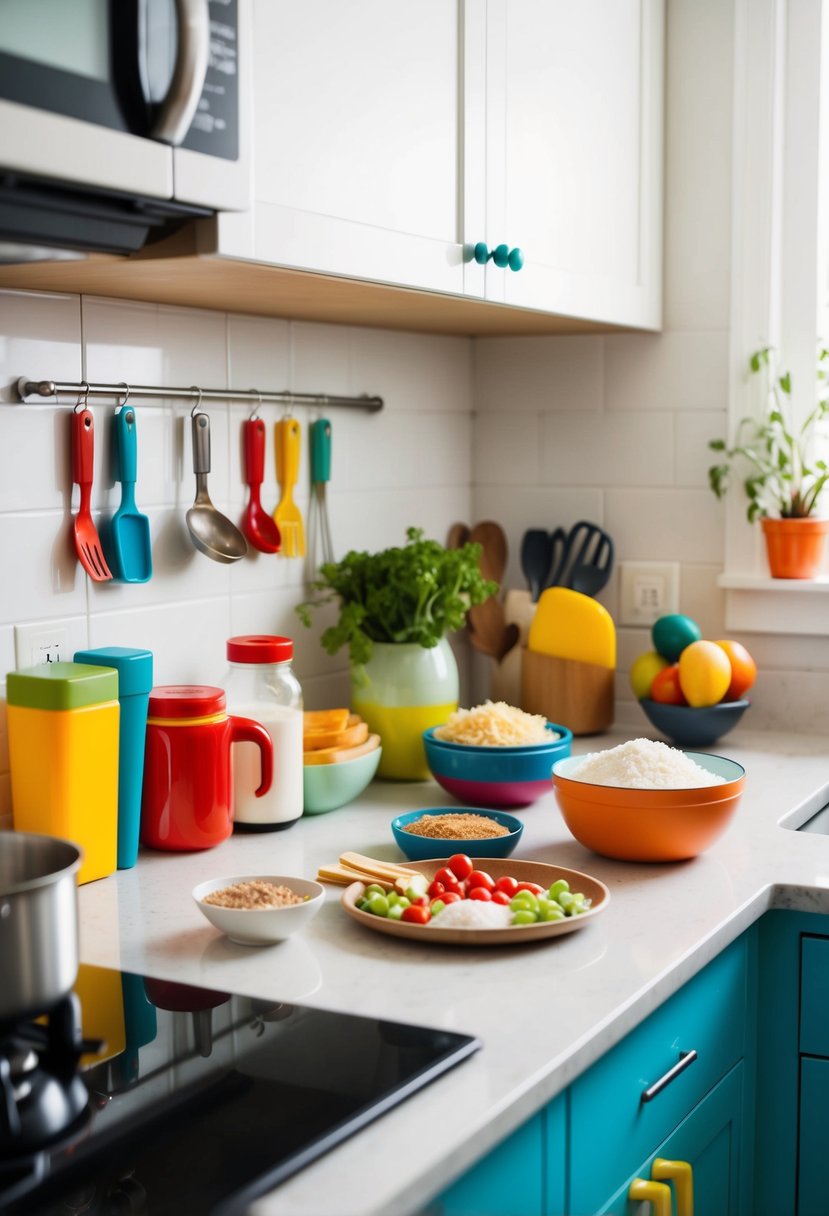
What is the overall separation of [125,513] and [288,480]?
37 centimetres

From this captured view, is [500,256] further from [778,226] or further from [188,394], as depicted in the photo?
[778,226]

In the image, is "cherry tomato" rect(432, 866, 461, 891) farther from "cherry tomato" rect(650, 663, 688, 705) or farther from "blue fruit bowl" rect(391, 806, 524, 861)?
"cherry tomato" rect(650, 663, 688, 705)

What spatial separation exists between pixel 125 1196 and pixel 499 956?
1.62ft

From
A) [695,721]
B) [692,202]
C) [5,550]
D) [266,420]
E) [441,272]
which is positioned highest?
[692,202]

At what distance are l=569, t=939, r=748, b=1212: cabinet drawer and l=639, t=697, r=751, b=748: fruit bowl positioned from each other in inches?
26.1

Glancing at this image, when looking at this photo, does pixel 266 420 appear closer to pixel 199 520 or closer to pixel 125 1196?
pixel 199 520

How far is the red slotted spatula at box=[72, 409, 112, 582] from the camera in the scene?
1641 millimetres

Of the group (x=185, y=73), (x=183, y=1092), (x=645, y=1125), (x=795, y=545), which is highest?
(x=185, y=73)

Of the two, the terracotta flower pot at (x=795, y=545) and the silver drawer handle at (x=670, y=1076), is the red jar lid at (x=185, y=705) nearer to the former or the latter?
the silver drawer handle at (x=670, y=1076)

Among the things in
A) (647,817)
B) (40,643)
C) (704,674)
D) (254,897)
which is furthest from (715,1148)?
(40,643)

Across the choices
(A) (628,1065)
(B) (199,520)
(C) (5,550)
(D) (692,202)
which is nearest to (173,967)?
(A) (628,1065)

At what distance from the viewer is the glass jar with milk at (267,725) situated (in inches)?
68.0

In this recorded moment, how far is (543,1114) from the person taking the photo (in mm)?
1134

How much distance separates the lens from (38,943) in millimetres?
997
